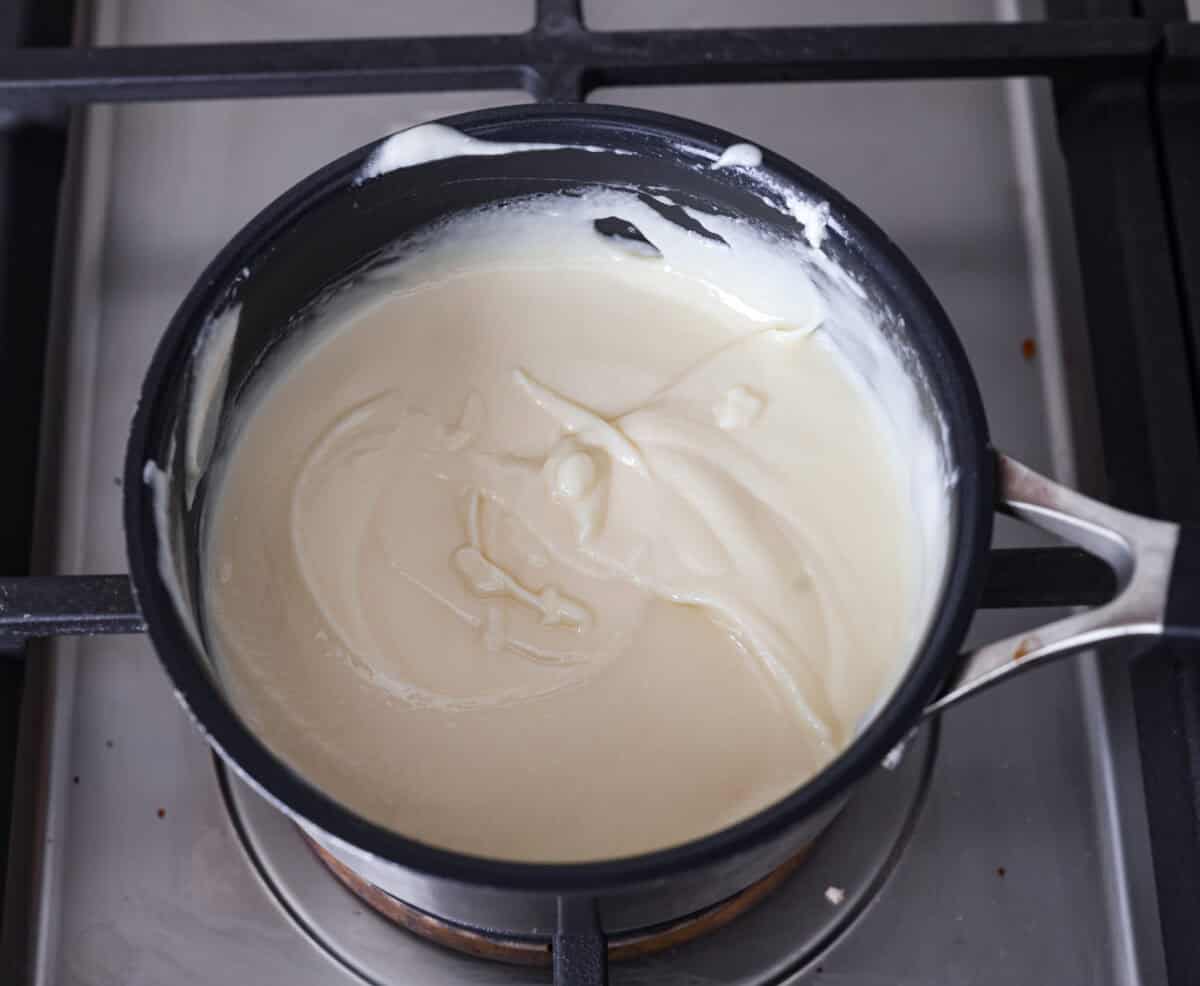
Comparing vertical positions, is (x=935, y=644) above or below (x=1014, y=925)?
above

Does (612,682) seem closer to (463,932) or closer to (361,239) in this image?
(463,932)

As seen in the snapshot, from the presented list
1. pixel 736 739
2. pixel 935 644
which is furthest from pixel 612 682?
pixel 935 644

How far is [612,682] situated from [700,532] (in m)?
0.10

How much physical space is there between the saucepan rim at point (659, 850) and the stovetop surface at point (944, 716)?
0.55 ft

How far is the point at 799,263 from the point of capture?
786mm

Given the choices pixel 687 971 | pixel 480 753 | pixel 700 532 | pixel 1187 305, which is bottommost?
pixel 687 971

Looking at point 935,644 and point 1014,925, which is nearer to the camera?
point 935,644

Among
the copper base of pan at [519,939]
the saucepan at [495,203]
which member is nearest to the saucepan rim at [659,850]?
the saucepan at [495,203]

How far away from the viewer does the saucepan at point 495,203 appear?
0.55 m

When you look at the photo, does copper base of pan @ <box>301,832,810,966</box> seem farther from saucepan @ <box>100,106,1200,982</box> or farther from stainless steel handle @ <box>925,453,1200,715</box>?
stainless steel handle @ <box>925,453,1200,715</box>

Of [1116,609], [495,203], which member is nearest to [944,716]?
[1116,609]

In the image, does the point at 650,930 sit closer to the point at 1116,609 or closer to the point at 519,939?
the point at 519,939

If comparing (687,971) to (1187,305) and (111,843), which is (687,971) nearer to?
(111,843)

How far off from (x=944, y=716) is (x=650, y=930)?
204 millimetres
